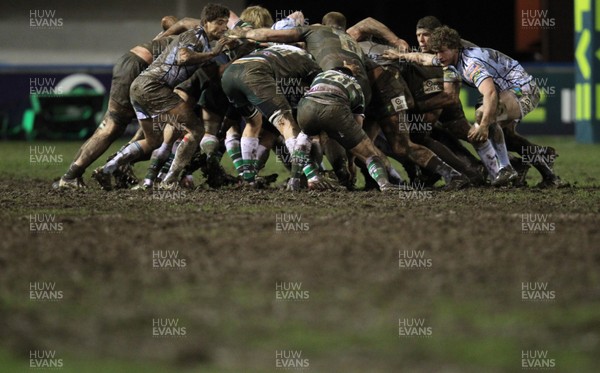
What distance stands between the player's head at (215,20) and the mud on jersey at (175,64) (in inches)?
3.9

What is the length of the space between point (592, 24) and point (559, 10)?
8.20 metres

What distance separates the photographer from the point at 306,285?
699cm

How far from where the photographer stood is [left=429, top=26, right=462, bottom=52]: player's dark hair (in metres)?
13.1

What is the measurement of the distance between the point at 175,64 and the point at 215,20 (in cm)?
67

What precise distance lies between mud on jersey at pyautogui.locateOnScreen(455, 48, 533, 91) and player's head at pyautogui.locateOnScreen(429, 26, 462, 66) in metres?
0.15

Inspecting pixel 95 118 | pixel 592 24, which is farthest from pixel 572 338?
pixel 95 118

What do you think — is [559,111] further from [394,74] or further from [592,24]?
[394,74]

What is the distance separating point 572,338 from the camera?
573 centimetres
